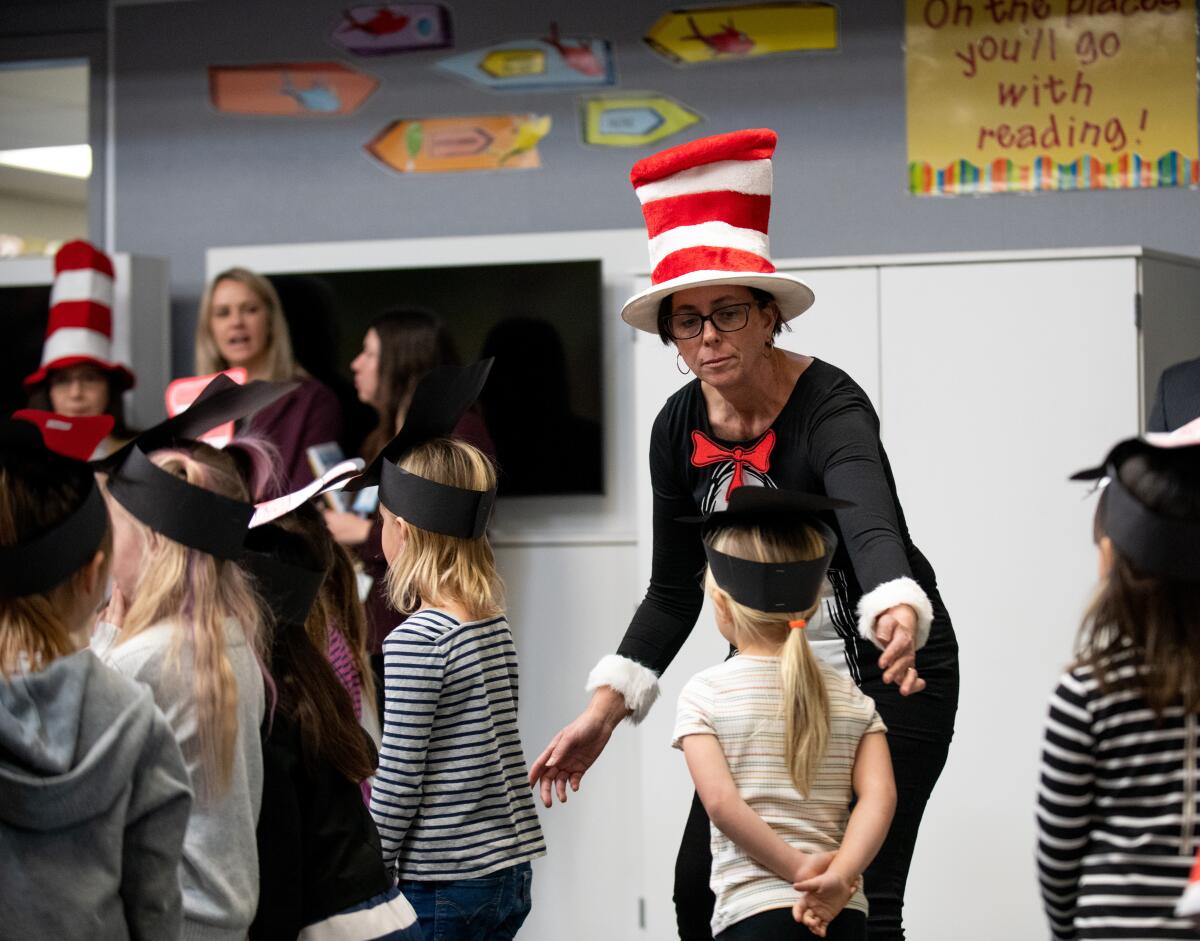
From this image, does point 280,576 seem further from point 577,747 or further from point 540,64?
point 540,64

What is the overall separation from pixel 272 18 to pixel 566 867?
2.75m

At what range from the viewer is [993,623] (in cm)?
378

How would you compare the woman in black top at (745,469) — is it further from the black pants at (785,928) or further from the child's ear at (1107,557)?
the child's ear at (1107,557)

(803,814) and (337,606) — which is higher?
(337,606)

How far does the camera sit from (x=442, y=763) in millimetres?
2316

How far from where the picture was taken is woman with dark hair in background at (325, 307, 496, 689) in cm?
408

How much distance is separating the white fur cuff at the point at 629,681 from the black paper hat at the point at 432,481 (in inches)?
12.0

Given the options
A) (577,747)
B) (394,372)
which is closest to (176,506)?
(577,747)

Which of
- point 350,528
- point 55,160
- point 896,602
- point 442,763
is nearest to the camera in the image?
point 896,602

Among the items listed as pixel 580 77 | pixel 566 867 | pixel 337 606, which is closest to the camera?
pixel 337 606

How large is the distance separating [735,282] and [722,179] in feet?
0.54

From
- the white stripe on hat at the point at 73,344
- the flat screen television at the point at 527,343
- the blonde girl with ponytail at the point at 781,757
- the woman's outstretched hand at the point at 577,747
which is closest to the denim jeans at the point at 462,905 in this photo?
the woman's outstretched hand at the point at 577,747

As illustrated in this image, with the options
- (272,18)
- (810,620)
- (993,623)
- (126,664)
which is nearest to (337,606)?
(126,664)

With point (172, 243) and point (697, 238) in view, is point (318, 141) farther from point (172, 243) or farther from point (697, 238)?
point (697, 238)
